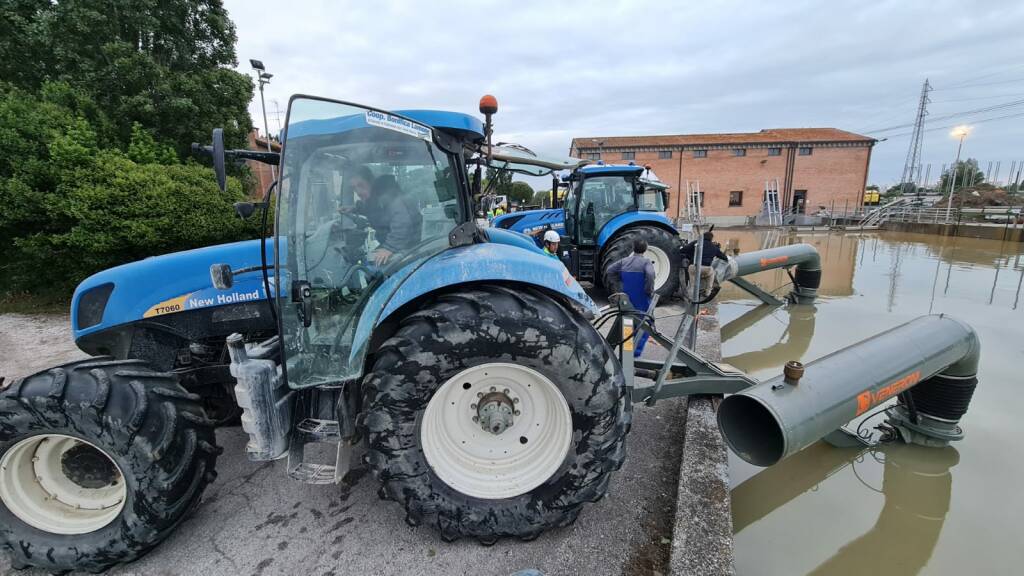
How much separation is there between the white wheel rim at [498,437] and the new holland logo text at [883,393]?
1.75 meters

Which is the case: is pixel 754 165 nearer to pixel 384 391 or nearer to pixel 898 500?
pixel 898 500

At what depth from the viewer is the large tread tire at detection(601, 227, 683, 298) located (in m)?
7.32

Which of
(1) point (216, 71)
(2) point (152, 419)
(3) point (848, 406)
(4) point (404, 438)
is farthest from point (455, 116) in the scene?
(1) point (216, 71)

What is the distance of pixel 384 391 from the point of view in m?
2.07

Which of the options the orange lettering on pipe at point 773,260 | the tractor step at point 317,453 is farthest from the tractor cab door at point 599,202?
the tractor step at point 317,453

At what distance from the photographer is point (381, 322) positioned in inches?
86.6

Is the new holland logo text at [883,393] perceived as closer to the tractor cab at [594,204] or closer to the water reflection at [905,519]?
the water reflection at [905,519]

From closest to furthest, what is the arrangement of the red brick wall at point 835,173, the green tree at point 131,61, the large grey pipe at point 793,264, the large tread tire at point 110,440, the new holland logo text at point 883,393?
the large tread tire at point 110,440
the new holland logo text at point 883,393
the large grey pipe at point 793,264
the green tree at point 131,61
the red brick wall at point 835,173

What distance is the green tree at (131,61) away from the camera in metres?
9.37

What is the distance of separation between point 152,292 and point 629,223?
21.7ft

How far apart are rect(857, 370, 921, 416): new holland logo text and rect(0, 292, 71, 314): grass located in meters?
10.5

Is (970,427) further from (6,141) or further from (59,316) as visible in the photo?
(6,141)

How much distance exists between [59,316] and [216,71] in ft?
22.5

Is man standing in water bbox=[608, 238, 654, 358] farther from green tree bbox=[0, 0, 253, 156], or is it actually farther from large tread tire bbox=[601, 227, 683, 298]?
green tree bbox=[0, 0, 253, 156]
